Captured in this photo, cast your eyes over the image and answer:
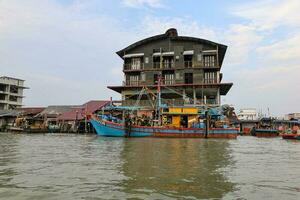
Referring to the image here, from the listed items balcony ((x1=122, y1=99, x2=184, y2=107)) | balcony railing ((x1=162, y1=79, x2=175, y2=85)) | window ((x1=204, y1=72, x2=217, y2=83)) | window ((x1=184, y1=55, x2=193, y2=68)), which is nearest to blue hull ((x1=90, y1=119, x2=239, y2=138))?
balcony ((x1=122, y1=99, x2=184, y2=107))

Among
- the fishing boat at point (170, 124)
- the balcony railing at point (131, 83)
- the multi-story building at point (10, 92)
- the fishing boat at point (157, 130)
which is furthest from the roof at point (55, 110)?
the multi-story building at point (10, 92)

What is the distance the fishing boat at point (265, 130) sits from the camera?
4778cm

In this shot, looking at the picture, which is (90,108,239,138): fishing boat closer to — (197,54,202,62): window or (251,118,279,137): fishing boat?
(197,54,202,62): window

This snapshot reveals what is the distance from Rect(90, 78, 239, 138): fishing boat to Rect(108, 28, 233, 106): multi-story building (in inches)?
260

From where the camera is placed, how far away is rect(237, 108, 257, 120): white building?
63281 millimetres

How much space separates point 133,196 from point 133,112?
3419 cm

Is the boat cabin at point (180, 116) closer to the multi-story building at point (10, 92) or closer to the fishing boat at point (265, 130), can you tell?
the fishing boat at point (265, 130)

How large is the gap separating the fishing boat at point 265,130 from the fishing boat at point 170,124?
13651mm

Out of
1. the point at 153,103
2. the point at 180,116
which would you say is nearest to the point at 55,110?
the point at 153,103

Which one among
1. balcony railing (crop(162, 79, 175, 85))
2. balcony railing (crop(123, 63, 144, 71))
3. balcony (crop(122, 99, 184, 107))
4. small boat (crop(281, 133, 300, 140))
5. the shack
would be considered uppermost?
balcony railing (crop(123, 63, 144, 71))

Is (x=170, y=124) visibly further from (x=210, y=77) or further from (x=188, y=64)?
(x=188, y=64)

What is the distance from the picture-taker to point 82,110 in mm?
47594

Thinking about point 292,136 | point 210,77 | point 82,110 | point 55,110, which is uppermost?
point 210,77

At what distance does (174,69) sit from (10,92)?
164ft
